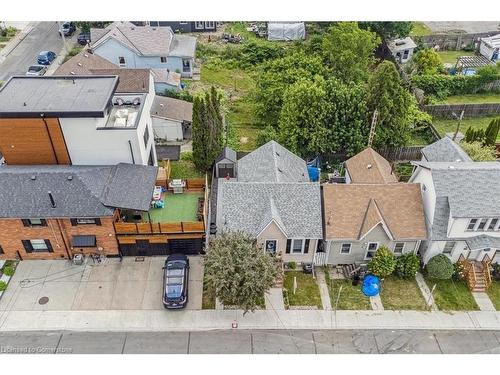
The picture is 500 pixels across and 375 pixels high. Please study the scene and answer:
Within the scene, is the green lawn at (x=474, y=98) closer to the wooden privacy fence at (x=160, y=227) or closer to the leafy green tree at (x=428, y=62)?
the leafy green tree at (x=428, y=62)

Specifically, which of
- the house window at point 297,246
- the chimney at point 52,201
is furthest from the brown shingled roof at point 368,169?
the chimney at point 52,201

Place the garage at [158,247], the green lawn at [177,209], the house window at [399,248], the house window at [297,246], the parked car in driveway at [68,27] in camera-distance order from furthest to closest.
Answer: the parked car in driveway at [68,27] → the green lawn at [177,209] → the garage at [158,247] → the house window at [399,248] → the house window at [297,246]

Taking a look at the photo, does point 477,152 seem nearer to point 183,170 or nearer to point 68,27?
point 183,170

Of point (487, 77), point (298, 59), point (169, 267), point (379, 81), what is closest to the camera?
point (169, 267)

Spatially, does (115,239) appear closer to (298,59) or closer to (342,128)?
(342,128)

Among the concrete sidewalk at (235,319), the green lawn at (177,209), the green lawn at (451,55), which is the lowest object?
the concrete sidewalk at (235,319)

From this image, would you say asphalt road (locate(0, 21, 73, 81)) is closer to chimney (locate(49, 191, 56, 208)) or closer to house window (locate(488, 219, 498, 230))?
chimney (locate(49, 191, 56, 208))

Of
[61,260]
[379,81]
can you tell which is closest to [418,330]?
[379,81]

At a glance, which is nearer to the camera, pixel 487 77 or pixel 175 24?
pixel 487 77
